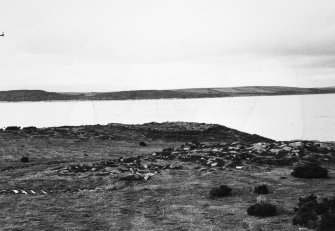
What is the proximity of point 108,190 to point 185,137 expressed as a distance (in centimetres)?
2982

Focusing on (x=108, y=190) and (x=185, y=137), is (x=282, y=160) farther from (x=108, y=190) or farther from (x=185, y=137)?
(x=185, y=137)

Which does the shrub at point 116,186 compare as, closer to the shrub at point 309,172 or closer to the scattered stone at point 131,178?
the scattered stone at point 131,178

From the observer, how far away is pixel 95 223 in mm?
15625

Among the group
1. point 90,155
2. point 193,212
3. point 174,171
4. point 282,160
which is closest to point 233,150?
point 282,160

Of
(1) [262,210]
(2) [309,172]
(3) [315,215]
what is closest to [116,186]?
(1) [262,210]

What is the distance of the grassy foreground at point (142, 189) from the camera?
51.2ft

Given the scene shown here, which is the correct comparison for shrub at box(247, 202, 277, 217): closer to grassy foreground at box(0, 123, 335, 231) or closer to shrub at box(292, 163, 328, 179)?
grassy foreground at box(0, 123, 335, 231)

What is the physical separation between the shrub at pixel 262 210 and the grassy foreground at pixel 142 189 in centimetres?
27

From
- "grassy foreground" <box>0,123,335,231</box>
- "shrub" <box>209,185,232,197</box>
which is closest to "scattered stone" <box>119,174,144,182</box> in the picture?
"grassy foreground" <box>0,123,335,231</box>

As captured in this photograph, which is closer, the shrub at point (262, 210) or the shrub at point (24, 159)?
the shrub at point (262, 210)

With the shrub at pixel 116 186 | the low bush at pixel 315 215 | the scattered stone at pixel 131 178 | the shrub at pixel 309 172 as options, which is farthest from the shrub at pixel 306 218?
the scattered stone at pixel 131 178

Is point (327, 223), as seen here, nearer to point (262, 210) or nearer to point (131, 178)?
point (262, 210)

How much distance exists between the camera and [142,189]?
21.3 meters

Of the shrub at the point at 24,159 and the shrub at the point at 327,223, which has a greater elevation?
the shrub at the point at 327,223
